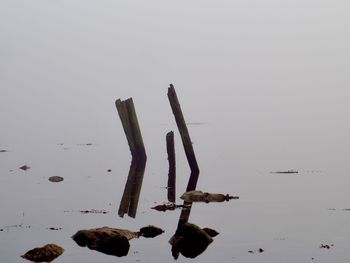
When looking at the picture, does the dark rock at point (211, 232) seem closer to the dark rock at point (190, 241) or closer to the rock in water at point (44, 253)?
the dark rock at point (190, 241)

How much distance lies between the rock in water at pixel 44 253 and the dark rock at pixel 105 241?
0.90 metres

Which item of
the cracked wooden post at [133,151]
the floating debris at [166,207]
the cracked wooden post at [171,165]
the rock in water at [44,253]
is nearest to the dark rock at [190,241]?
the rock in water at [44,253]

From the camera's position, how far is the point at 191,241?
571 inches

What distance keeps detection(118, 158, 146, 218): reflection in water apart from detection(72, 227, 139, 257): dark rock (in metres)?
4.30

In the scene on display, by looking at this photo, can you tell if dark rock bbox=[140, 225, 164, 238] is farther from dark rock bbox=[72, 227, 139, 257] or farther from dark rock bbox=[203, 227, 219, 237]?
dark rock bbox=[203, 227, 219, 237]

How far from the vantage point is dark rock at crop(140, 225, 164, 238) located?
15.8m

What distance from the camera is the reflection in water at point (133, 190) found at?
20728 mm

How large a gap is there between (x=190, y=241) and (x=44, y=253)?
11.1 ft

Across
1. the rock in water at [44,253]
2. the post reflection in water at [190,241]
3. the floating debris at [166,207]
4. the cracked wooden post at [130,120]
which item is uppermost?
the cracked wooden post at [130,120]

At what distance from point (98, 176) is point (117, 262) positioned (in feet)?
65.7

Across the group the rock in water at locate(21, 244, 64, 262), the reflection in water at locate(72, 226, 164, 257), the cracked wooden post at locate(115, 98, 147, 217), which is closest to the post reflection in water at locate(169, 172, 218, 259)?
the reflection in water at locate(72, 226, 164, 257)

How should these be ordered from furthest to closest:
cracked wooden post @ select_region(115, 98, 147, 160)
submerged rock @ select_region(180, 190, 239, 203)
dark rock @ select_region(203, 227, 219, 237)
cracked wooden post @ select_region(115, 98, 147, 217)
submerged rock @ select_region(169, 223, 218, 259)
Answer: cracked wooden post @ select_region(115, 98, 147, 160) < cracked wooden post @ select_region(115, 98, 147, 217) < submerged rock @ select_region(180, 190, 239, 203) < dark rock @ select_region(203, 227, 219, 237) < submerged rock @ select_region(169, 223, 218, 259)

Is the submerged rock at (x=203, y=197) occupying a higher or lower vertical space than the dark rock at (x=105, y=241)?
lower

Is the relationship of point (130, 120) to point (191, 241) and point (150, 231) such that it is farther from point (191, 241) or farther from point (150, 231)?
point (191, 241)
